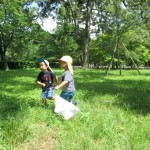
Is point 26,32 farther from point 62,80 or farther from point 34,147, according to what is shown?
point 34,147

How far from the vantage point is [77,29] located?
42.1 m

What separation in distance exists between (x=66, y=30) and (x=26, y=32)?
12.4 metres

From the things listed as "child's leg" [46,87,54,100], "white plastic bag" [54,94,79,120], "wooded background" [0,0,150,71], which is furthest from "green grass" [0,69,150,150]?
"wooded background" [0,0,150,71]

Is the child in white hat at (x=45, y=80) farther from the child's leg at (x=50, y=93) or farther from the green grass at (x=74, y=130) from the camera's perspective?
the green grass at (x=74, y=130)

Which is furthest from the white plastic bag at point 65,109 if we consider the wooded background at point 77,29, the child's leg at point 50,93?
the wooded background at point 77,29

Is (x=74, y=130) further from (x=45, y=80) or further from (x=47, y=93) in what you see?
(x=45, y=80)

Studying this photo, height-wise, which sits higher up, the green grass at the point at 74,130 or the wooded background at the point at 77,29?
the wooded background at the point at 77,29

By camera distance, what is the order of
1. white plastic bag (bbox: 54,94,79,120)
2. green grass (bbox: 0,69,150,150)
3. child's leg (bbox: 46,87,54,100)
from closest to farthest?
green grass (bbox: 0,69,150,150) → white plastic bag (bbox: 54,94,79,120) → child's leg (bbox: 46,87,54,100)

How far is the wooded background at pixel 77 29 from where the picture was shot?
85.4 ft

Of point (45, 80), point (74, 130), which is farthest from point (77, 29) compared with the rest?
point (74, 130)

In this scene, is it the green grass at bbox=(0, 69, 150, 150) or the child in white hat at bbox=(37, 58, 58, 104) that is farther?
the child in white hat at bbox=(37, 58, 58, 104)

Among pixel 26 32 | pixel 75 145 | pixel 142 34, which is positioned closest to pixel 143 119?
pixel 75 145

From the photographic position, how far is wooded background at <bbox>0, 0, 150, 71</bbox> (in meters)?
26.0

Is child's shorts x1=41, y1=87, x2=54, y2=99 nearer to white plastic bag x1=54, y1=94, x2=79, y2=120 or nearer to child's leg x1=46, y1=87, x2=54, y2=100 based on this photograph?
child's leg x1=46, y1=87, x2=54, y2=100
